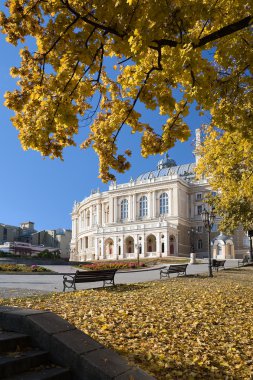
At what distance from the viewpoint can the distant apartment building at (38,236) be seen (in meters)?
125

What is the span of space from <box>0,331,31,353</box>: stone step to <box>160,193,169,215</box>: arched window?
7604 cm

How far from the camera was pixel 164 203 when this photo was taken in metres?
81.2

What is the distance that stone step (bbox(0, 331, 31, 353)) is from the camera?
16.0ft

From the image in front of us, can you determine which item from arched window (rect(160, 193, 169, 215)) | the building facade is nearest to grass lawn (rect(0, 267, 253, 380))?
the building facade

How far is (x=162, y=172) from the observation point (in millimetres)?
98562

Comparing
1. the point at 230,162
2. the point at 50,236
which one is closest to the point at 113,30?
the point at 230,162

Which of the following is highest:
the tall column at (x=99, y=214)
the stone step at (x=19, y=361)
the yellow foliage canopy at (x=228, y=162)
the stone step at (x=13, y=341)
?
the tall column at (x=99, y=214)

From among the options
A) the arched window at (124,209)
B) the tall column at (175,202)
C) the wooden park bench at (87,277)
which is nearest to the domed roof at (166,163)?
the arched window at (124,209)

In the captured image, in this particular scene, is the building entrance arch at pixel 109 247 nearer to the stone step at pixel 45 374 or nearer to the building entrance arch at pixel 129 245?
the building entrance arch at pixel 129 245

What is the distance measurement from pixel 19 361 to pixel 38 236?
5046 inches

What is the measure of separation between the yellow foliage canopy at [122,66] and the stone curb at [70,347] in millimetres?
4116

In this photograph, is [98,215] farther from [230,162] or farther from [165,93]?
[165,93]

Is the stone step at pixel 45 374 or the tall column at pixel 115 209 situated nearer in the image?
the stone step at pixel 45 374

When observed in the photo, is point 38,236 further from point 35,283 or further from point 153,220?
point 35,283
